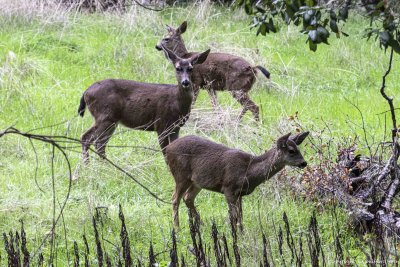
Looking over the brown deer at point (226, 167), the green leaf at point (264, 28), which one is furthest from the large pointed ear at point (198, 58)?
the green leaf at point (264, 28)

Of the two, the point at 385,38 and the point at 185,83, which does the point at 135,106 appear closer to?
the point at 185,83

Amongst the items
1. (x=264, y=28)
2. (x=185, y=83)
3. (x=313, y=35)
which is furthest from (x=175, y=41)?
(x=313, y=35)

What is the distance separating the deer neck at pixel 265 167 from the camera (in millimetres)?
7219

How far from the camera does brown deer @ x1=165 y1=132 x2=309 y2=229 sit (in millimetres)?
7188

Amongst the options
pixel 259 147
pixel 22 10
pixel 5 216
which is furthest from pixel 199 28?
pixel 5 216

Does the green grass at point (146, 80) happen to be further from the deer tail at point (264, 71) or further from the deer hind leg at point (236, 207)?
the deer tail at point (264, 71)

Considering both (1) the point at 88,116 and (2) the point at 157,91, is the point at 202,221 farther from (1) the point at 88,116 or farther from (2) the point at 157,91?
(1) the point at 88,116

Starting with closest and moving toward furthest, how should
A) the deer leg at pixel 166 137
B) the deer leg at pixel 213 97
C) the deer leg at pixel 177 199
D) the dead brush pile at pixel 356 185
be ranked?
the dead brush pile at pixel 356 185 → the deer leg at pixel 177 199 → the deer leg at pixel 166 137 → the deer leg at pixel 213 97

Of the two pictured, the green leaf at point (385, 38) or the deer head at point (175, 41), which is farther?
the deer head at point (175, 41)

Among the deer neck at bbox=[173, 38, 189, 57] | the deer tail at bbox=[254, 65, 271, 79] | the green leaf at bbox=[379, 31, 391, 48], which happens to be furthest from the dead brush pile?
the deer neck at bbox=[173, 38, 189, 57]

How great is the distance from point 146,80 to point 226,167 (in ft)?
17.8

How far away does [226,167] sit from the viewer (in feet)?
23.9

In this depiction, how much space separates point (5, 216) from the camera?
743 centimetres

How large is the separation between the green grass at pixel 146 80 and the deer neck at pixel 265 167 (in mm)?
255
